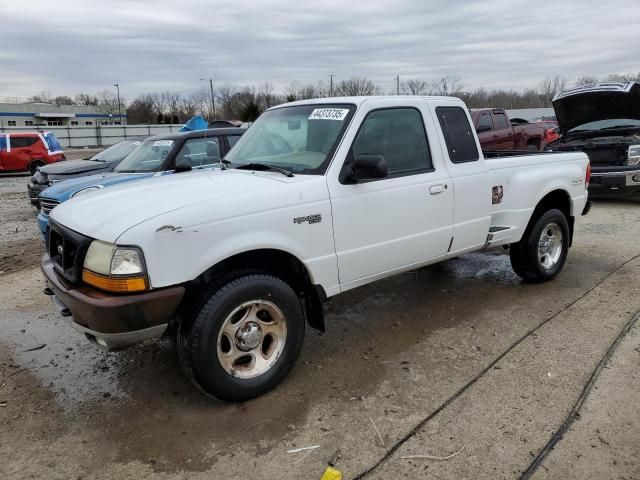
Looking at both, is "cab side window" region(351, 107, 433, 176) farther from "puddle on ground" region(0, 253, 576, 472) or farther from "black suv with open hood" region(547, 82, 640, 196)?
"black suv with open hood" region(547, 82, 640, 196)

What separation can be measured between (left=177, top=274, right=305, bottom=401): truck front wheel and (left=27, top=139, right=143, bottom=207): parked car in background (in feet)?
24.3

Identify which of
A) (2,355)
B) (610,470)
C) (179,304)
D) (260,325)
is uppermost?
(179,304)

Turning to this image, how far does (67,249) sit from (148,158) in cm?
524

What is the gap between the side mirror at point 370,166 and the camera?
137 inches

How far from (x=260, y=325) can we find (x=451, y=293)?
268 centimetres

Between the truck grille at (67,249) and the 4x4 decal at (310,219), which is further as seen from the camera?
the 4x4 decal at (310,219)

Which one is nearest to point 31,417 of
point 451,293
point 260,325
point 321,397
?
point 260,325

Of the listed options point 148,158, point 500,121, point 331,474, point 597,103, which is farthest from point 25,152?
point 331,474

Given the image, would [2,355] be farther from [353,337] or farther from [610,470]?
[610,470]

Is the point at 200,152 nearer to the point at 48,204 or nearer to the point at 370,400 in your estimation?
the point at 48,204

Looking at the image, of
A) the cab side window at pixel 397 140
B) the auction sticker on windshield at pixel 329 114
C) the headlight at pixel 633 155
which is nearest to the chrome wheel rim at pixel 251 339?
the cab side window at pixel 397 140

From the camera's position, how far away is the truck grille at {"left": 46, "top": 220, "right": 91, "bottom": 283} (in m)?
3.06

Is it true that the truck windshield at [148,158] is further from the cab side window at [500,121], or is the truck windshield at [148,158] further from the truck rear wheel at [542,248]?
the cab side window at [500,121]

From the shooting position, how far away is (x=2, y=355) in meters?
4.25
